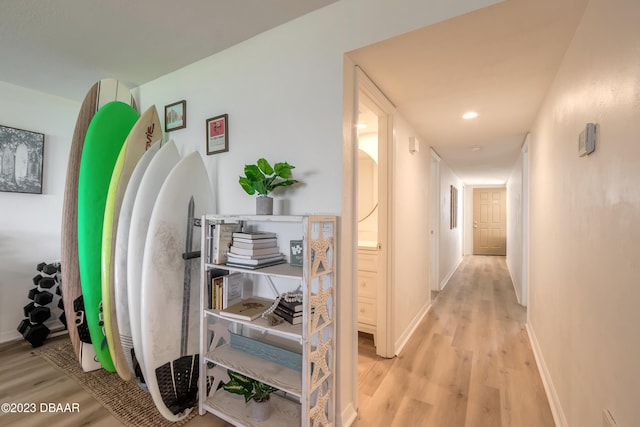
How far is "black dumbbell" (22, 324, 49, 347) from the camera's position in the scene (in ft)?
7.77

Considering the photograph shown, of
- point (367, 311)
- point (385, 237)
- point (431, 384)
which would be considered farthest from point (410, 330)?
point (385, 237)

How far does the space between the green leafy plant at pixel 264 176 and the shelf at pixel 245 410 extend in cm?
116

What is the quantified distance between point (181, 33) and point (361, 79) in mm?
1157

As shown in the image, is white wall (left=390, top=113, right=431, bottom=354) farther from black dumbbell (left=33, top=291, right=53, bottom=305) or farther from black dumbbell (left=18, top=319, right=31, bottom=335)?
black dumbbell (left=18, top=319, right=31, bottom=335)

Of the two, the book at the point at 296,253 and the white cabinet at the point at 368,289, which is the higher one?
the book at the point at 296,253

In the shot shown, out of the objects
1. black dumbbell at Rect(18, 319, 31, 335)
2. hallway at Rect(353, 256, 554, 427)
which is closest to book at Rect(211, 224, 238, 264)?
hallway at Rect(353, 256, 554, 427)

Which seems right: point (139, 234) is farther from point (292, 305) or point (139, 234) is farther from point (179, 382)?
point (292, 305)

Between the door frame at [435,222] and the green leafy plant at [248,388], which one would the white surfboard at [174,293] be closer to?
the green leafy plant at [248,388]

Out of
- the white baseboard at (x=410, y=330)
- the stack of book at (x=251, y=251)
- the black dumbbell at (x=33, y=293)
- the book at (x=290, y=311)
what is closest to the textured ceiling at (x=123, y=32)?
the stack of book at (x=251, y=251)

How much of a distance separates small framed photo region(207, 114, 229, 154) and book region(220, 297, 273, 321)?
100 cm

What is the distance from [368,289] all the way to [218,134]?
1.78 meters

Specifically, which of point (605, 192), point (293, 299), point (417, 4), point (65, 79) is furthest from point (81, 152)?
point (605, 192)

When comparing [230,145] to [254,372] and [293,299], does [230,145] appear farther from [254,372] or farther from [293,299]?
[254,372]

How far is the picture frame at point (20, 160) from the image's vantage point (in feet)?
8.02
